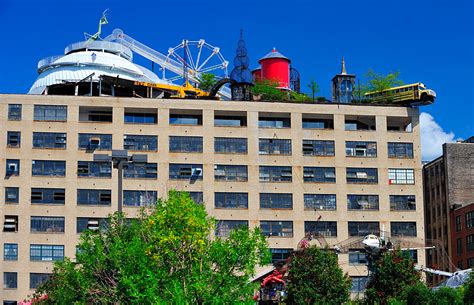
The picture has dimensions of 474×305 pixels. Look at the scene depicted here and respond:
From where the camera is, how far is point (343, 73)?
333 ft

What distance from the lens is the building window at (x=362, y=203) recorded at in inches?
3661

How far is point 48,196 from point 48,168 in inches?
116

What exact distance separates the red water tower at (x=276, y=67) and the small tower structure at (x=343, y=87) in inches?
457

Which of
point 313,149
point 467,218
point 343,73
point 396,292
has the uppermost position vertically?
point 343,73

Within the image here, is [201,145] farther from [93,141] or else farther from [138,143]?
[93,141]

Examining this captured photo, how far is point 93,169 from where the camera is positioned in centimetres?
8994

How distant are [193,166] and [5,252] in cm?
2134

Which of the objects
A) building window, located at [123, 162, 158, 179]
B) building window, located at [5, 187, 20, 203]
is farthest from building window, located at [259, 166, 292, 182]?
building window, located at [5, 187, 20, 203]

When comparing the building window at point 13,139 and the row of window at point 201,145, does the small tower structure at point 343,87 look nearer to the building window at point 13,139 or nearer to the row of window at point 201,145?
the row of window at point 201,145

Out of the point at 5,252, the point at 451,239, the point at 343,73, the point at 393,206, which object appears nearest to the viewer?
the point at 5,252

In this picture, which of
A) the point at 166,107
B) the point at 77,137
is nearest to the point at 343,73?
the point at 166,107

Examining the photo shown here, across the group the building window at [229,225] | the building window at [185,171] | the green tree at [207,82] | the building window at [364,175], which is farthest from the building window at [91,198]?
the building window at [364,175]

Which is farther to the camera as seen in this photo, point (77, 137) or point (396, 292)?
point (77, 137)

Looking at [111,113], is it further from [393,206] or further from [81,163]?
[393,206]
